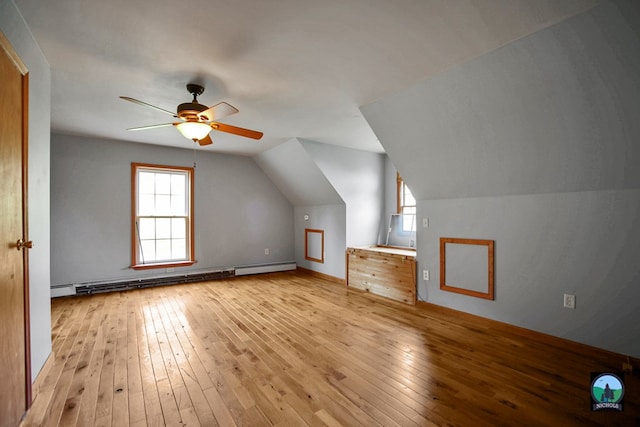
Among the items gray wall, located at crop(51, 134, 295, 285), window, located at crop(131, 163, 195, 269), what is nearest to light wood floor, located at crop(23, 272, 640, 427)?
gray wall, located at crop(51, 134, 295, 285)

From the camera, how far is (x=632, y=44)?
1819 millimetres

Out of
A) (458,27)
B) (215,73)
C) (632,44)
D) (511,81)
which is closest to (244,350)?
(215,73)

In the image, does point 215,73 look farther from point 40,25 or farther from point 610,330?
point 610,330

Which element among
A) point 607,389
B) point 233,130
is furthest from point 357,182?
point 607,389

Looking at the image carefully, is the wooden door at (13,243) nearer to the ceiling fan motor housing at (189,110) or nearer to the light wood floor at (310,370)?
the light wood floor at (310,370)

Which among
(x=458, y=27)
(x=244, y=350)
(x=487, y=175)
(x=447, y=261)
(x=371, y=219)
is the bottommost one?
(x=244, y=350)

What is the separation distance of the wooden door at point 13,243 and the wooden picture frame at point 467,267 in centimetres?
394

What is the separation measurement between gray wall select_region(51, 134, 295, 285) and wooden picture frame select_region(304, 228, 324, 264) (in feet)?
3.06

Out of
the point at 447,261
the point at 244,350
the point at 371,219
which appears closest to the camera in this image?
the point at 244,350

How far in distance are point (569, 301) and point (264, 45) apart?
3.53 m

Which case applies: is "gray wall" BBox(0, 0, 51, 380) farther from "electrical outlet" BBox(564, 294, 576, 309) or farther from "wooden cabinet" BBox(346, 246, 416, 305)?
"electrical outlet" BBox(564, 294, 576, 309)

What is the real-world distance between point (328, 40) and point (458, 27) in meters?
0.88

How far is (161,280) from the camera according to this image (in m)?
5.20

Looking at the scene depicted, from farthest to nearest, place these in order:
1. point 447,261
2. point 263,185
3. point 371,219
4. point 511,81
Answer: point 263,185 → point 371,219 → point 447,261 → point 511,81
